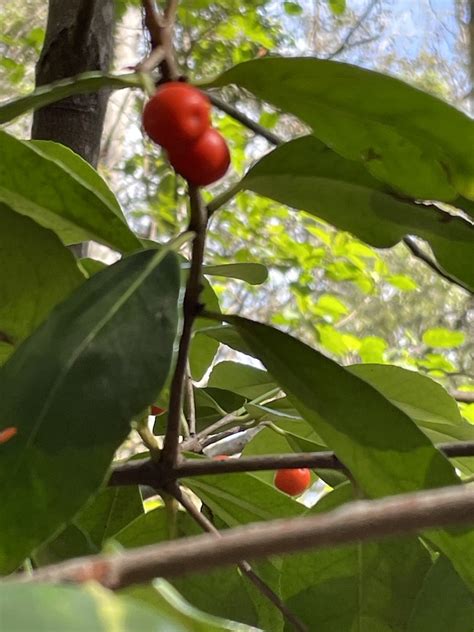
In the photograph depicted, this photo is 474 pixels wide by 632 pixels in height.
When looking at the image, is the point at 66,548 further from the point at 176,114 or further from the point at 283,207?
the point at 283,207

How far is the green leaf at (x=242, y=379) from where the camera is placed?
65cm

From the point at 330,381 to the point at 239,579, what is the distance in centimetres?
15

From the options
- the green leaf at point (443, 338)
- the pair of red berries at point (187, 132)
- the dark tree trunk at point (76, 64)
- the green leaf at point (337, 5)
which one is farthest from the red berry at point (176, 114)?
the green leaf at point (337, 5)

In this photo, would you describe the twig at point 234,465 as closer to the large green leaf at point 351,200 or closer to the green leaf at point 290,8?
the large green leaf at point 351,200

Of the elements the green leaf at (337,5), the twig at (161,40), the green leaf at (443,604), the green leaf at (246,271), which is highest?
the green leaf at (337,5)

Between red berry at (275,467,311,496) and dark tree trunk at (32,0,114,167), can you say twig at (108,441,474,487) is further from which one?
dark tree trunk at (32,0,114,167)

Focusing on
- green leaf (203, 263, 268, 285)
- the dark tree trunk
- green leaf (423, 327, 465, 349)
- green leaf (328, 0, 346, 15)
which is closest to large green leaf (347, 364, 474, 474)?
green leaf (203, 263, 268, 285)

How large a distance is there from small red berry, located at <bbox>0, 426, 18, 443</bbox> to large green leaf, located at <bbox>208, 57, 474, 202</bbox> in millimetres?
183

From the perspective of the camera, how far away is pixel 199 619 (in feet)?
0.53

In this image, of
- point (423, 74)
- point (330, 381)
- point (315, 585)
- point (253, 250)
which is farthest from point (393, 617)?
point (423, 74)

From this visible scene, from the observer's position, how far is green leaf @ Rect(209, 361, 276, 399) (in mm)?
647

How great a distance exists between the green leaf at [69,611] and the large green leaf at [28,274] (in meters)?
0.28

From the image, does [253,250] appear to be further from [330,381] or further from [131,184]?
[330,381]

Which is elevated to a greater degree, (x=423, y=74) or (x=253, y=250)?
(x=423, y=74)
